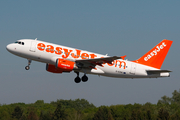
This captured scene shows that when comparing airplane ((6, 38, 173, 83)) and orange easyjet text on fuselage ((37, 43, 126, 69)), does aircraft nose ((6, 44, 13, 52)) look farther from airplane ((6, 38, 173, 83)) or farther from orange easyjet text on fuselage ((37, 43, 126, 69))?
orange easyjet text on fuselage ((37, 43, 126, 69))

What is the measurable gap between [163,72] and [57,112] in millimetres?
88471

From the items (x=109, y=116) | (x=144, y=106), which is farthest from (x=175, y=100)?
(x=109, y=116)

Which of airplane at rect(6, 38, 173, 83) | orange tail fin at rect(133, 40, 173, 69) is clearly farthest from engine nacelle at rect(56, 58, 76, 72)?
orange tail fin at rect(133, 40, 173, 69)

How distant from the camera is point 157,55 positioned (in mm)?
55094

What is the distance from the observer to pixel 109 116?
135m

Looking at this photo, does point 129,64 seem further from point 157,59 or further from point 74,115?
point 74,115

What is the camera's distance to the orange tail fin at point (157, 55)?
177ft

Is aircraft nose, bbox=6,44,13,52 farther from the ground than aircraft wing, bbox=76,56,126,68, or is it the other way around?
aircraft nose, bbox=6,44,13,52

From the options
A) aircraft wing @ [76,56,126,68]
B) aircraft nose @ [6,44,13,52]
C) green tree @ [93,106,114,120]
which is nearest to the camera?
aircraft wing @ [76,56,126,68]

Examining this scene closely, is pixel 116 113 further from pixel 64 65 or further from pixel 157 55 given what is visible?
pixel 64 65

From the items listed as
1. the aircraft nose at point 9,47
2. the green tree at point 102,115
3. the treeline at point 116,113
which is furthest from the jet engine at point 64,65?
the green tree at point 102,115

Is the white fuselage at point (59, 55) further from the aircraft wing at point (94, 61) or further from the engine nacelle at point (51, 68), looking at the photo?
the engine nacelle at point (51, 68)

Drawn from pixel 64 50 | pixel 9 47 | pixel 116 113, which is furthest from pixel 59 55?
pixel 116 113

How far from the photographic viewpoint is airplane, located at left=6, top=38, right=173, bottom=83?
45750 millimetres
